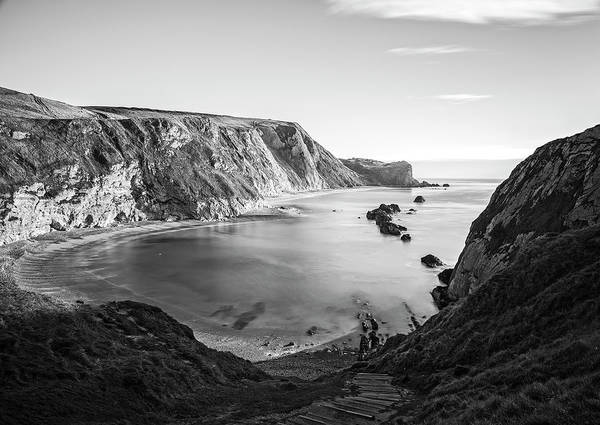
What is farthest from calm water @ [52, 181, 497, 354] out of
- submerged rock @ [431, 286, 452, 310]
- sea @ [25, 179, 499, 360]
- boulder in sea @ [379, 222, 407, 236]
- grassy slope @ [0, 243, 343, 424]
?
grassy slope @ [0, 243, 343, 424]

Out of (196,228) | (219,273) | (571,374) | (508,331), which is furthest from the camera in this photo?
(196,228)

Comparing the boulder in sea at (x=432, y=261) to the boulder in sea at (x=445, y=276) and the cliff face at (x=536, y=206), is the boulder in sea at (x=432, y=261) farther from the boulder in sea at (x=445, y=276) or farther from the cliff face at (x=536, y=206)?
the cliff face at (x=536, y=206)

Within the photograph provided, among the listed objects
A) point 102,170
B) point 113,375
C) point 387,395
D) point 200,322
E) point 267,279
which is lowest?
point 200,322

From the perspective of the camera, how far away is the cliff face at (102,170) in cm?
5572

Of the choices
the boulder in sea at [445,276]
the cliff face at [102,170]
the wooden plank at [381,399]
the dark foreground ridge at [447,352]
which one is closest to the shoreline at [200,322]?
the dark foreground ridge at [447,352]

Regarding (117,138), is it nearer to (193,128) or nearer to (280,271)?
(193,128)

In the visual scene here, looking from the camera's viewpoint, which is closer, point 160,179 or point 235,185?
point 160,179

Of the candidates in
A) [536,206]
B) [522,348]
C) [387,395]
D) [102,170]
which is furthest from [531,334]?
[102,170]

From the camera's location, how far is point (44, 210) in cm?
5619

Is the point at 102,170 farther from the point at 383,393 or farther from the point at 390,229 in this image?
the point at 383,393

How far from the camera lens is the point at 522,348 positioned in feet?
38.1

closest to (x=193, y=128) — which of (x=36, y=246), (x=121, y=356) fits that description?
(x=36, y=246)

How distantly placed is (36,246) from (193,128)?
227ft

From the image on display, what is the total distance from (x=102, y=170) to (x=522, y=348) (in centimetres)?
7569
